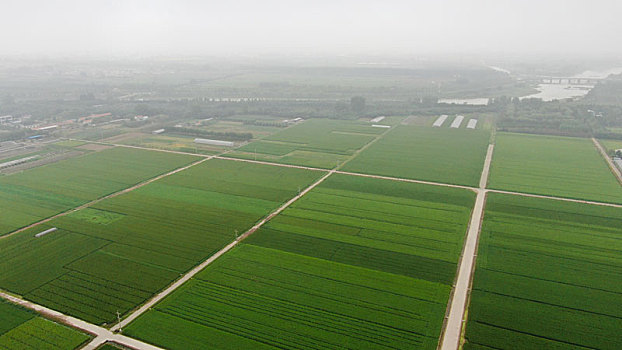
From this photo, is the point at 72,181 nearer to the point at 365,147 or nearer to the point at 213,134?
the point at 213,134

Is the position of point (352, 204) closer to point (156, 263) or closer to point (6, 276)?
point (156, 263)

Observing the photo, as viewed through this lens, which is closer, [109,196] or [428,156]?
[109,196]

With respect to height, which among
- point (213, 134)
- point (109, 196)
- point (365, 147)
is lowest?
point (109, 196)

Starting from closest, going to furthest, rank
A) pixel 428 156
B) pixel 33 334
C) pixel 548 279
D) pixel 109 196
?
pixel 33 334 < pixel 548 279 < pixel 109 196 < pixel 428 156

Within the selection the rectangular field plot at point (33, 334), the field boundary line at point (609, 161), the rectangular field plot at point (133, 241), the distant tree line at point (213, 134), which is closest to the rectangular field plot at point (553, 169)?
the field boundary line at point (609, 161)

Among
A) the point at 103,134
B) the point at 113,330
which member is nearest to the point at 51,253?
the point at 113,330

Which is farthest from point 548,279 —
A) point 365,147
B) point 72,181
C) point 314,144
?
point 72,181
